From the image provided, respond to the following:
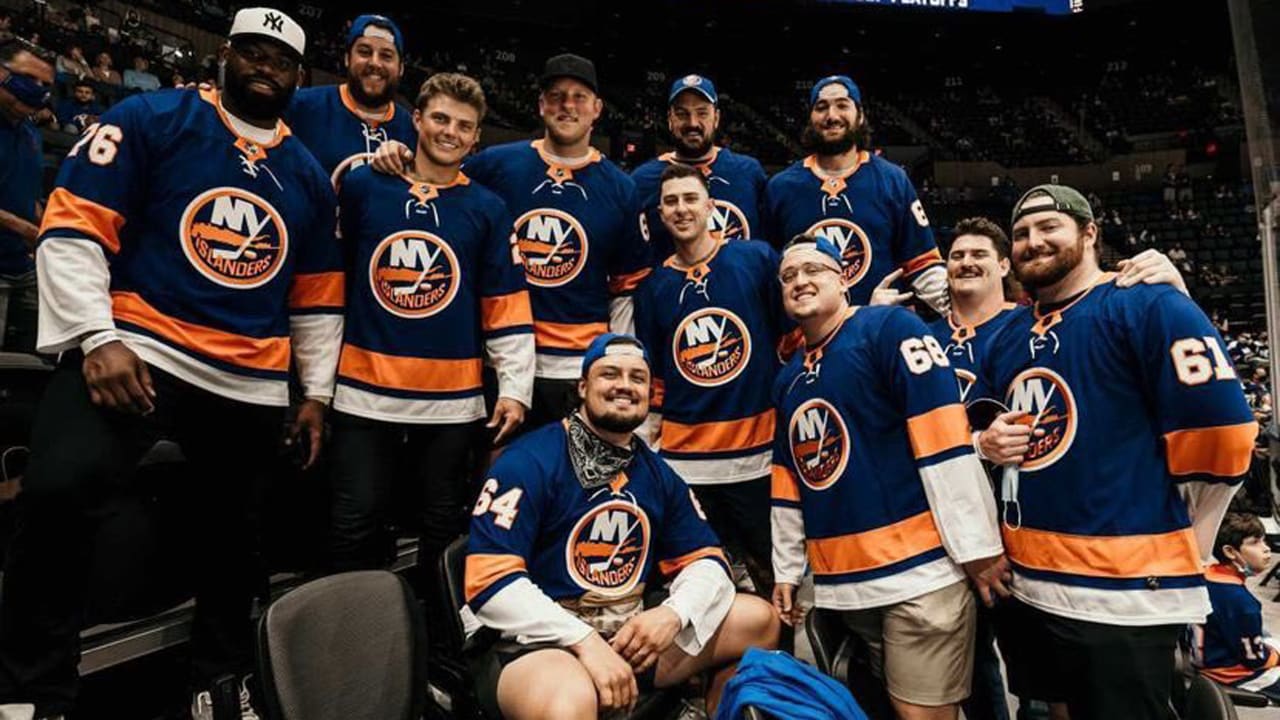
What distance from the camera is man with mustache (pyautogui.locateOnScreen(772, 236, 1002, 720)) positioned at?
2.20 metres

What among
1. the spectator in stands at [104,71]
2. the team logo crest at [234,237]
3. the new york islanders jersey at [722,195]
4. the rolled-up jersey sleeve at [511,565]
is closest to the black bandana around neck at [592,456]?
the rolled-up jersey sleeve at [511,565]

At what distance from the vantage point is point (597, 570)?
2.49 metres

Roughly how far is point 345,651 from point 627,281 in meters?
1.94

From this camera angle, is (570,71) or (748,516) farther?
(570,71)

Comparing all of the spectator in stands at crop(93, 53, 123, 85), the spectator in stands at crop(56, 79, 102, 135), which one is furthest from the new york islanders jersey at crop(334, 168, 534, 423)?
the spectator in stands at crop(93, 53, 123, 85)

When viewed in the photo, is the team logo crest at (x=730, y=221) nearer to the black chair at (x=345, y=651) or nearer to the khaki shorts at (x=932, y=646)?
the khaki shorts at (x=932, y=646)

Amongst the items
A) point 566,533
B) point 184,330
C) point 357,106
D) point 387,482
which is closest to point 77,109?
point 357,106

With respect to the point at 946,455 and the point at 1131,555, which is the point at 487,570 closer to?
the point at 946,455

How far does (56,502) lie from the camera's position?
1897 millimetres

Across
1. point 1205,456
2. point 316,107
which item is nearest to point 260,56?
point 316,107

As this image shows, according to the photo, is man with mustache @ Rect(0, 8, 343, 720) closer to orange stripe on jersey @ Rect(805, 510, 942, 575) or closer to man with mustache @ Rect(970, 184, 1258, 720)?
orange stripe on jersey @ Rect(805, 510, 942, 575)

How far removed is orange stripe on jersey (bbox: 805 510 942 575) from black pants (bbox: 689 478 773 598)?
72cm

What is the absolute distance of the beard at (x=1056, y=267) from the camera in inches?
86.4

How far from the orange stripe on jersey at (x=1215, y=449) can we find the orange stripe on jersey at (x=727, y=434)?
4.54 ft
